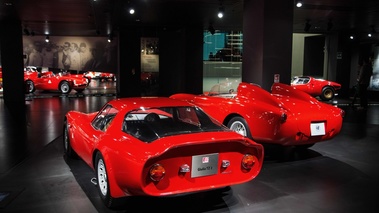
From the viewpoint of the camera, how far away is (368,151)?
6.33m

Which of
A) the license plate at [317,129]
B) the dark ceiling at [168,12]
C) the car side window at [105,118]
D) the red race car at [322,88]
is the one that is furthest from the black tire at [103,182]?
the red race car at [322,88]

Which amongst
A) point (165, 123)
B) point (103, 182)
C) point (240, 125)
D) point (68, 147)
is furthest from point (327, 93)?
point (103, 182)

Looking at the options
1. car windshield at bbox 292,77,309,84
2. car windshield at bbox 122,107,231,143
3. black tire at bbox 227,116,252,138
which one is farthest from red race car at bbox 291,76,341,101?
car windshield at bbox 122,107,231,143

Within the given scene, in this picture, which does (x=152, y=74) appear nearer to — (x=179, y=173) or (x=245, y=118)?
(x=245, y=118)

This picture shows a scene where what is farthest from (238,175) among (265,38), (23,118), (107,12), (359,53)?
(359,53)

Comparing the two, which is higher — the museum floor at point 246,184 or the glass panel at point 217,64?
the glass panel at point 217,64

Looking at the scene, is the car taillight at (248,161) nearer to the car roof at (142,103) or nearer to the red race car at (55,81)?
the car roof at (142,103)

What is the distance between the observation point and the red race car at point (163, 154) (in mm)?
3225

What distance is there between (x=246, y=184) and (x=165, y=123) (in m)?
1.36

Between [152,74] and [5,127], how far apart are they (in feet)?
42.8

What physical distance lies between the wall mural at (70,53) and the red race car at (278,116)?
1972 cm

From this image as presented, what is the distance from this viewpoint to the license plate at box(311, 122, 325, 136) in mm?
5453

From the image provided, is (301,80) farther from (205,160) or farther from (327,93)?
(205,160)

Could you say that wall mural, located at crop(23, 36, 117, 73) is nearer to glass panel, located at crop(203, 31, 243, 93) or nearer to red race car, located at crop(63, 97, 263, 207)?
glass panel, located at crop(203, 31, 243, 93)
